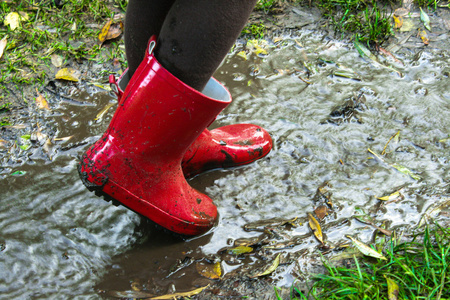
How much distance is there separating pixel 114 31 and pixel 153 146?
5.55ft

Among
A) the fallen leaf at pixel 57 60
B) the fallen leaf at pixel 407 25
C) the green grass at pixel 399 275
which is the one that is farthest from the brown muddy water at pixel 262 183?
the fallen leaf at pixel 407 25

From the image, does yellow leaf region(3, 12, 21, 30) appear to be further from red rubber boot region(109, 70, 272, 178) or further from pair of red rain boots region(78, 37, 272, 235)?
red rubber boot region(109, 70, 272, 178)

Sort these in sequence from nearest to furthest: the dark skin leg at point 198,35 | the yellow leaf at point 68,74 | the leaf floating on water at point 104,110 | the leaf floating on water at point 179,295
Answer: the dark skin leg at point 198,35, the leaf floating on water at point 179,295, the leaf floating on water at point 104,110, the yellow leaf at point 68,74

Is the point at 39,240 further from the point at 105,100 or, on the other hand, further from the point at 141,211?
the point at 105,100

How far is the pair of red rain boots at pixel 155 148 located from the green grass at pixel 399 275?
22.7 inches

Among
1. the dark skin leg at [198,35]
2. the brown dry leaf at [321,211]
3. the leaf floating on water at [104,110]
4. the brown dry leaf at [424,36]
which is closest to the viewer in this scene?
the dark skin leg at [198,35]

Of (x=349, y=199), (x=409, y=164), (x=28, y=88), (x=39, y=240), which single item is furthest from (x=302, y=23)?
(x=39, y=240)

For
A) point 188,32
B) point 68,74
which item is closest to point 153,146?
point 188,32

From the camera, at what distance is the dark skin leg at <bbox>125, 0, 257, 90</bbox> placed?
1183mm

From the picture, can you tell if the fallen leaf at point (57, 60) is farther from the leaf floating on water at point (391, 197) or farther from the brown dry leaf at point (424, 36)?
the brown dry leaf at point (424, 36)

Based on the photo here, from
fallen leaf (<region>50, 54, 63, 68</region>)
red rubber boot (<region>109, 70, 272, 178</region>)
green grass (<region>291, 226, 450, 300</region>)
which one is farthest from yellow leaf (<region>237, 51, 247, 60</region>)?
green grass (<region>291, 226, 450, 300</region>)

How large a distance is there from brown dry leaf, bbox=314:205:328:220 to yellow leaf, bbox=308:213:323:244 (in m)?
0.03

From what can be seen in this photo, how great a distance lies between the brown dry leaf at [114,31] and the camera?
109 inches

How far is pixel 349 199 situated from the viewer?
72.9 inches
